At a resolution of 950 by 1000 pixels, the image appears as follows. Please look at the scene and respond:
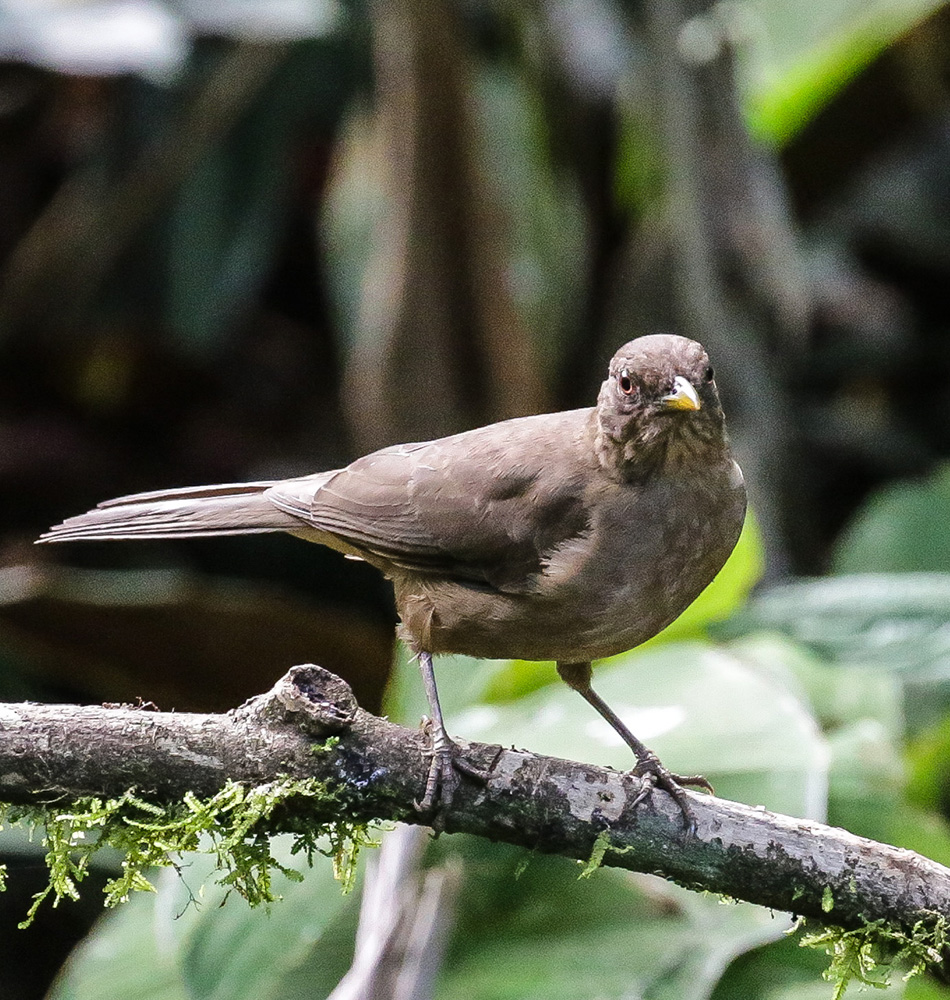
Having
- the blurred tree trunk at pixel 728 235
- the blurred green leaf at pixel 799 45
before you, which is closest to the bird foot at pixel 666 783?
the blurred tree trunk at pixel 728 235

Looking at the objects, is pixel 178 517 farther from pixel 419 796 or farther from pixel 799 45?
pixel 799 45

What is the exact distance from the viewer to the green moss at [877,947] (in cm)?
250

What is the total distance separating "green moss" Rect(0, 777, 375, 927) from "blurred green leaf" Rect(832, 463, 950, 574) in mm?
3265

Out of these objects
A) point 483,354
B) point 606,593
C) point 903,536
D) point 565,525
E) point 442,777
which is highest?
point 483,354

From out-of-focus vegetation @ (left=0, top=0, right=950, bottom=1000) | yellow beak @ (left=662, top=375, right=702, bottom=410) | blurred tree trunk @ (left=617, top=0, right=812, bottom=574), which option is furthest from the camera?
blurred tree trunk @ (left=617, top=0, right=812, bottom=574)

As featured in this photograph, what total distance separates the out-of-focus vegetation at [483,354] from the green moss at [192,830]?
0.69 feet

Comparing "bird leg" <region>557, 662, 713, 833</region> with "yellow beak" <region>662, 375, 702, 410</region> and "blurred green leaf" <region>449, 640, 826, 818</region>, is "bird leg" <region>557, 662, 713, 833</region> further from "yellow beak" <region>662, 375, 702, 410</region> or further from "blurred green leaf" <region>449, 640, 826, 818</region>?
"yellow beak" <region>662, 375, 702, 410</region>

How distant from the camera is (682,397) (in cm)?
283

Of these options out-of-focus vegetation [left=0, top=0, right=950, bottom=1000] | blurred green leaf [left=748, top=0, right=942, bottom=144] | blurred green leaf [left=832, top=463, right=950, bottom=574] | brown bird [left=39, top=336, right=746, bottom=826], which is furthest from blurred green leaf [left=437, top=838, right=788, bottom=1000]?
blurred green leaf [left=748, top=0, right=942, bottom=144]

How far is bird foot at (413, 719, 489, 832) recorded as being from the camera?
246 cm

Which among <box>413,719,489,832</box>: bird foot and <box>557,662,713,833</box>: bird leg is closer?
<box>413,719,489,832</box>: bird foot

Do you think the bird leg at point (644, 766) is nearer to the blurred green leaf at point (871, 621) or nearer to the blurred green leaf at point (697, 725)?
the blurred green leaf at point (697, 725)

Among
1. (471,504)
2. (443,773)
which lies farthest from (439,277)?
(443,773)

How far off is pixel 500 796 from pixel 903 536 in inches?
132
